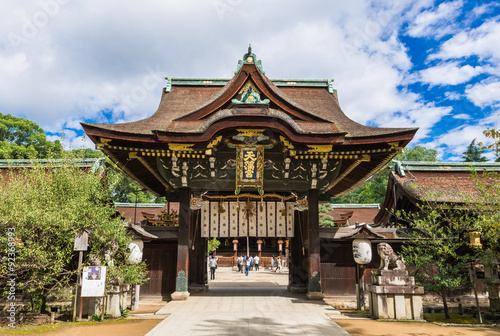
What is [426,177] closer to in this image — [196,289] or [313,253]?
[313,253]

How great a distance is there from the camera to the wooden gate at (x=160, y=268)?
1300 cm

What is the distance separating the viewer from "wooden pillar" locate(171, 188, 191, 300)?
12148 mm

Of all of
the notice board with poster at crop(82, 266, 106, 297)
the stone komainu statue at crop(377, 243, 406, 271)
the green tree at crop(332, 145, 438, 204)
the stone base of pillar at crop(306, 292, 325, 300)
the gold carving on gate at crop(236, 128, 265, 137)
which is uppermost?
the green tree at crop(332, 145, 438, 204)

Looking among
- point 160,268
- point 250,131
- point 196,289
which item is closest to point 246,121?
point 250,131

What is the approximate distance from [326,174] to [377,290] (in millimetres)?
4981

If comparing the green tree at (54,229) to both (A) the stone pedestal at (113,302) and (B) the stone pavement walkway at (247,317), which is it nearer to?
(A) the stone pedestal at (113,302)

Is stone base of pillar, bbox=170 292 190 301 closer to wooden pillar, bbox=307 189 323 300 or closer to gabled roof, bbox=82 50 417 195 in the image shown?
gabled roof, bbox=82 50 417 195

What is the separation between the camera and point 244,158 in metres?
12.5

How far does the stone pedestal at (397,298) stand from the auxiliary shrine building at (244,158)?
3.19 metres

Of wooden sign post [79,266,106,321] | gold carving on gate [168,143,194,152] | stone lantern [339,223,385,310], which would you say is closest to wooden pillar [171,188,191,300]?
gold carving on gate [168,143,194,152]

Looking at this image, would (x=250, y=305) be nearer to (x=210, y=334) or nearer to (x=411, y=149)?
(x=210, y=334)

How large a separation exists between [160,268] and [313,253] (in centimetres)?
581

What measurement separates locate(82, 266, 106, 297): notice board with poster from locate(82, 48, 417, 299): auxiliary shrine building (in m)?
3.99

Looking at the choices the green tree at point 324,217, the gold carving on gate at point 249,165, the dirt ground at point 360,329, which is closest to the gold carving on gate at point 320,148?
the gold carving on gate at point 249,165
